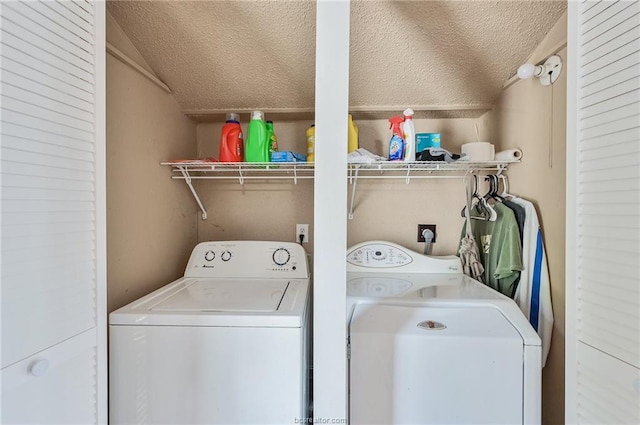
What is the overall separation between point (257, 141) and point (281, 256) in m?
0.66

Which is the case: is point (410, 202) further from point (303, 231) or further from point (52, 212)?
point (52, 212)

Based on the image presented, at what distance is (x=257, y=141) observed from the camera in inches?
59.6

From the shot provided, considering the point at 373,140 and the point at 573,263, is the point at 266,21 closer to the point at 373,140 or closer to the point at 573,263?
the point at 373,140

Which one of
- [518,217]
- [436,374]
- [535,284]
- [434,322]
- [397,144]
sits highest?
[397,144]

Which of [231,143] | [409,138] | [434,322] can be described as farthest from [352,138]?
[434,322]

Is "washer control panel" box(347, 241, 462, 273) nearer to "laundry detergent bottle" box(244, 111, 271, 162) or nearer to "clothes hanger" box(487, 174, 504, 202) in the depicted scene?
"clothes hanger" box(487, 174, 504, 202)

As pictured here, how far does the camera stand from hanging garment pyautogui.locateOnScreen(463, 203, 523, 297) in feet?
4.23

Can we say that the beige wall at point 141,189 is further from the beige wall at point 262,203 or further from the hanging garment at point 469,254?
the hanging garment at point 469,254

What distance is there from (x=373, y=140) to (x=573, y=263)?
4.14 ft

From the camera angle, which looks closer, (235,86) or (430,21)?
(430,21)

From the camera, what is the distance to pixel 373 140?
6.08 feet

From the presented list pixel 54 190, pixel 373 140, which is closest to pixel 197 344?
pixel 54 190

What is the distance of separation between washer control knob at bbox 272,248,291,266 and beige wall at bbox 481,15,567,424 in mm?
1262

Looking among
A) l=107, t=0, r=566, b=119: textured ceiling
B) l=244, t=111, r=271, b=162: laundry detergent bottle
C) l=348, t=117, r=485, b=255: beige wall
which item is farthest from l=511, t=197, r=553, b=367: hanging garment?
l=244, t=111, r=271, b=162: laundry detergent bottle
